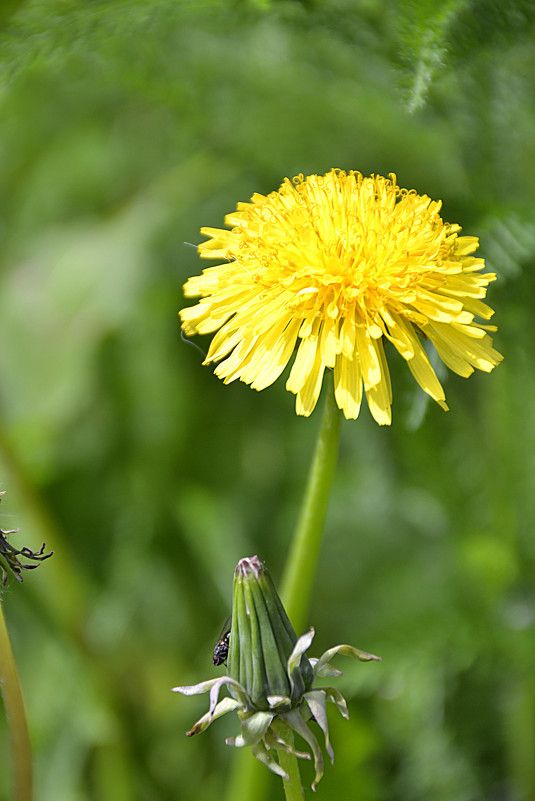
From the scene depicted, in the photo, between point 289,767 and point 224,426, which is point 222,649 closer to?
point 289,767

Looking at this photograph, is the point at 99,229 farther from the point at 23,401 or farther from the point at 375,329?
the point at 375,329

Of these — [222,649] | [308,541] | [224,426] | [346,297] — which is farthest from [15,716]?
[224,426]

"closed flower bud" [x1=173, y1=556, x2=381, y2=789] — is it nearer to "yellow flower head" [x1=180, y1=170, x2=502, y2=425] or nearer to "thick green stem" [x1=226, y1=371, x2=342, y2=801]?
"thick green stem" [x1=226, y1=371, x2=342, y2=801]

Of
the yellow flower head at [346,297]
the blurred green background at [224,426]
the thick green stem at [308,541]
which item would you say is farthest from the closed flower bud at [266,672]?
the blurred green background at [224,426]

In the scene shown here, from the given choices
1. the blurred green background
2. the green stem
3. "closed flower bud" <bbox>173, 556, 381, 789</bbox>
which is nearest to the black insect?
"closed flower bud" <bbox>173, 556, 381, 789</bbox>

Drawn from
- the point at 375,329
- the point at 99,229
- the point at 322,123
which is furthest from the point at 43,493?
the point at 375,329

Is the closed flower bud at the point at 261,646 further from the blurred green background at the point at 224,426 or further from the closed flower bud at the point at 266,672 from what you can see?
the blurred green background at the point at 224,426
